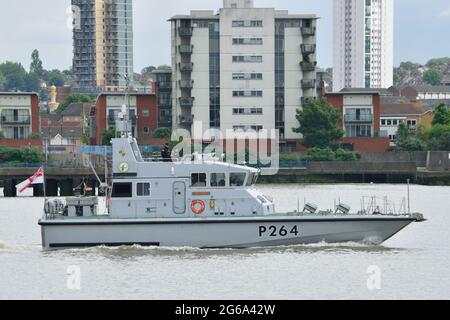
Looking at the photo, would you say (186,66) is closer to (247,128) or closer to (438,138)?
(247,128)

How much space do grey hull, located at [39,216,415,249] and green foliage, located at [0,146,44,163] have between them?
59.0 meters

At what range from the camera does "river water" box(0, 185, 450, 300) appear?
38125 millimetres

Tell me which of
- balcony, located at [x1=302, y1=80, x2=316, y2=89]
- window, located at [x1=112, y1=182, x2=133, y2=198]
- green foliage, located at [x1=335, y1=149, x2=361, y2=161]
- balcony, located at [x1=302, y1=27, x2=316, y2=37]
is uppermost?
balcony, located at [x1=302, y1=27, x2=316, y2=37]

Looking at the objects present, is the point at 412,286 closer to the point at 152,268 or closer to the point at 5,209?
the point at 152,268

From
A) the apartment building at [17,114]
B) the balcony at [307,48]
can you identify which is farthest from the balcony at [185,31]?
the apartment building at [17,114]

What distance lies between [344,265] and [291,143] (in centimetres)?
7304

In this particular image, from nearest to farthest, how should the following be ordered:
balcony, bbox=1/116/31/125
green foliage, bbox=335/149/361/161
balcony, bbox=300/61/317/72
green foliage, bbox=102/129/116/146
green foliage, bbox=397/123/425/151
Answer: green foliage, bbox=335/149/361/161, green foliage, bbox=102/129/116/146, balcony, bbox=300/61/317/72, green foliage, bbox=397/123/425/151, balcony, bbox=1/116/31/125

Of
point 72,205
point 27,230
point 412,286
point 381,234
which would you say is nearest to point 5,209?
point 27,230

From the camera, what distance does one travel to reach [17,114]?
394 feet

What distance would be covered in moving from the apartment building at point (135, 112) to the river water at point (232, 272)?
225ft

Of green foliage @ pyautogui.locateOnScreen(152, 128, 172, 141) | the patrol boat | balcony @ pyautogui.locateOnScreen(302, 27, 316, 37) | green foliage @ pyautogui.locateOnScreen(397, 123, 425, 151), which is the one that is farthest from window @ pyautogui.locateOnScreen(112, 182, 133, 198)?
green foliage @ pyautogui.locateOnScreen(397, 123, 425, 151)

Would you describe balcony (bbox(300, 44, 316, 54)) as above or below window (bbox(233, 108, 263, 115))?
above

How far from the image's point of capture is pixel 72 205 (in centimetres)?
4525

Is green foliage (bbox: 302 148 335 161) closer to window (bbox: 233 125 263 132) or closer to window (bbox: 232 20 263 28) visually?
window (bbox: 233 125 263 132)
